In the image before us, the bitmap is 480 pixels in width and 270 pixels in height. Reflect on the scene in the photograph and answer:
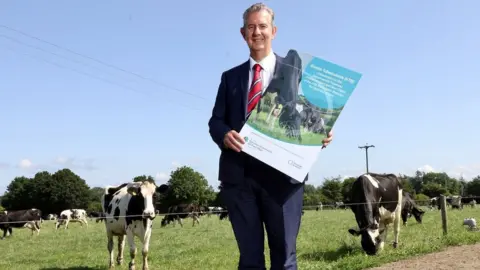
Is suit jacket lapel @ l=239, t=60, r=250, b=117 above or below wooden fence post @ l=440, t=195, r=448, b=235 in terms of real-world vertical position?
above

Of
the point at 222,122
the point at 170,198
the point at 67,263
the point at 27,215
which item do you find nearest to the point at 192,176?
the point at 170,198

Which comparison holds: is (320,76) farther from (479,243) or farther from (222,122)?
(479,243)

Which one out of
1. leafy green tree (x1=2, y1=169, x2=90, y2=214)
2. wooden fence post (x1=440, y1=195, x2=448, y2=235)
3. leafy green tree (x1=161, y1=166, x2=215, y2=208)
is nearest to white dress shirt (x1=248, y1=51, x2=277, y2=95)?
wooden fence post (x1=440, y1=195, x2=448, y2=235)

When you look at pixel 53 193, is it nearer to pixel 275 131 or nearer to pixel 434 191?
pixel 434 191

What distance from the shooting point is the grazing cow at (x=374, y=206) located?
9.37 m

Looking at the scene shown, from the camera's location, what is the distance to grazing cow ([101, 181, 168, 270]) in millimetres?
9359

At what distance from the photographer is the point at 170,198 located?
9150 centimetres

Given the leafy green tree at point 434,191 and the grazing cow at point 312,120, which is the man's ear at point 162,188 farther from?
the leafy green tree at point 434,191

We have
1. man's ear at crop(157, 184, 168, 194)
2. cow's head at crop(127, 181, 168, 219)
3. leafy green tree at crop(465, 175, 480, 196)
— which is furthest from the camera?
leafy green tree at crop(465, 175, 480, 196)

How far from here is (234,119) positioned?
10.3ft

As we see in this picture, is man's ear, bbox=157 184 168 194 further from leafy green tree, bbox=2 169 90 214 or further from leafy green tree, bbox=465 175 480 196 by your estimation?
leafy green tree, bbox=465 175 480 196

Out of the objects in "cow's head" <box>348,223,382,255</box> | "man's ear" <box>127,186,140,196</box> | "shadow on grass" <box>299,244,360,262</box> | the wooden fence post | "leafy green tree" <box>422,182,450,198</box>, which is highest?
"leafy green tree" <box>422,182,450,198</box>

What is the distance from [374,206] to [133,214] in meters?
5.12

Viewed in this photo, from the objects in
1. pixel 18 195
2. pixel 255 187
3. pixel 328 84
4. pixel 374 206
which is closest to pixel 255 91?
pixel 328 84
